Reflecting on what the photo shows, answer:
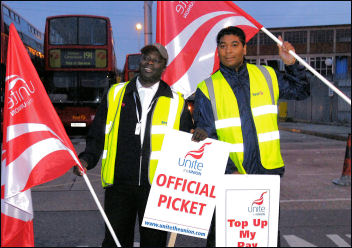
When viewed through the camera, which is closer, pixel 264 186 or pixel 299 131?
pixel 264 186

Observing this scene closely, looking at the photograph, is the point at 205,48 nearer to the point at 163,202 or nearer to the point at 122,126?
the point at 122,126

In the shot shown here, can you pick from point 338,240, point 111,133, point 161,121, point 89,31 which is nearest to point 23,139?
point 111,133

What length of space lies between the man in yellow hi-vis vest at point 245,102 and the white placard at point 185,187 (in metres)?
0.25

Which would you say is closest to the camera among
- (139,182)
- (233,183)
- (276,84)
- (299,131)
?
(233,183)

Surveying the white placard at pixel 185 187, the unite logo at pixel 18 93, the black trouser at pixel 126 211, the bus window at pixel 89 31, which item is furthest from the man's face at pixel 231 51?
the bus window at pixel 89 31

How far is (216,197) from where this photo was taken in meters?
1.90

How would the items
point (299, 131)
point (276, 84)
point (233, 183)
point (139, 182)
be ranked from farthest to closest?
1. point (299, 131)
2. point (139, 182)
3. point (276, 84)
4. point (233, 183)

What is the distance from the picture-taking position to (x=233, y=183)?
1.89 metres

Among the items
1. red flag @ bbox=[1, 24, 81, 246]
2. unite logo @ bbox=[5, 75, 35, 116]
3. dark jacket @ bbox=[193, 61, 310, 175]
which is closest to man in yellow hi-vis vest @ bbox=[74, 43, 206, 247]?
dark jacket @ bbox=[193, 61, 310, 175]

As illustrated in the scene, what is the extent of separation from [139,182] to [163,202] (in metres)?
0.47

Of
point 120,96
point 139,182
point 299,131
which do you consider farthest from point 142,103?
point 299,131

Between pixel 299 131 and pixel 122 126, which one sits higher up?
pixel 122 126

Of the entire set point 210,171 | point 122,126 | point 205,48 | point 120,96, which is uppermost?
point 205,48

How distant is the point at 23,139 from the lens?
196cm
